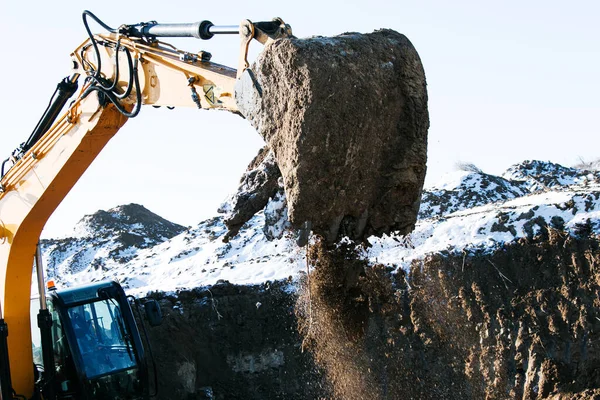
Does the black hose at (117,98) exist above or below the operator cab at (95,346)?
above

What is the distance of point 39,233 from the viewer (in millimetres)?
6750

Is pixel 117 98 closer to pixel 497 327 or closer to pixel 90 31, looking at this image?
pixel 90 31

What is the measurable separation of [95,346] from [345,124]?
321 centimetres

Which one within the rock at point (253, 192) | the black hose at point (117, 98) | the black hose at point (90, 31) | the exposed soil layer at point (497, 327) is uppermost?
the black hose at point (90, 31)

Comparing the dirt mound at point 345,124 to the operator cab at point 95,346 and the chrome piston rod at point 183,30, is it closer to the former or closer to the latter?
the chrome piston rod at point 183,30

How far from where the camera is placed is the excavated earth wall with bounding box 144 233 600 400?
10.6 m

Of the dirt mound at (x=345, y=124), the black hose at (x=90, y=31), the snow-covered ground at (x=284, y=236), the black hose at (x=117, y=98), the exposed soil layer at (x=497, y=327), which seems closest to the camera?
Answer: the dirt mound at (x=345, y=124)

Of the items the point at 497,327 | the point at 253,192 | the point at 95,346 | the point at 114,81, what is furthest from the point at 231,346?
the point at 114,81

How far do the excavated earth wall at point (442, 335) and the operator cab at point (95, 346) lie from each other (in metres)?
3.60

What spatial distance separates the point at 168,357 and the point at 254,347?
4.59ft

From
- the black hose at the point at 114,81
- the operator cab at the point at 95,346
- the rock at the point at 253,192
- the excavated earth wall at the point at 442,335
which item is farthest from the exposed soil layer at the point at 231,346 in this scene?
the black hose at the point at 114,81

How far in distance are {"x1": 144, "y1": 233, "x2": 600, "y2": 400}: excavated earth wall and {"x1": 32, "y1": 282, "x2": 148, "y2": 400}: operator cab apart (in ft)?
11.8

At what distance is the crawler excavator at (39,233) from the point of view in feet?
21.0

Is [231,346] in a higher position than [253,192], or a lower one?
lower
